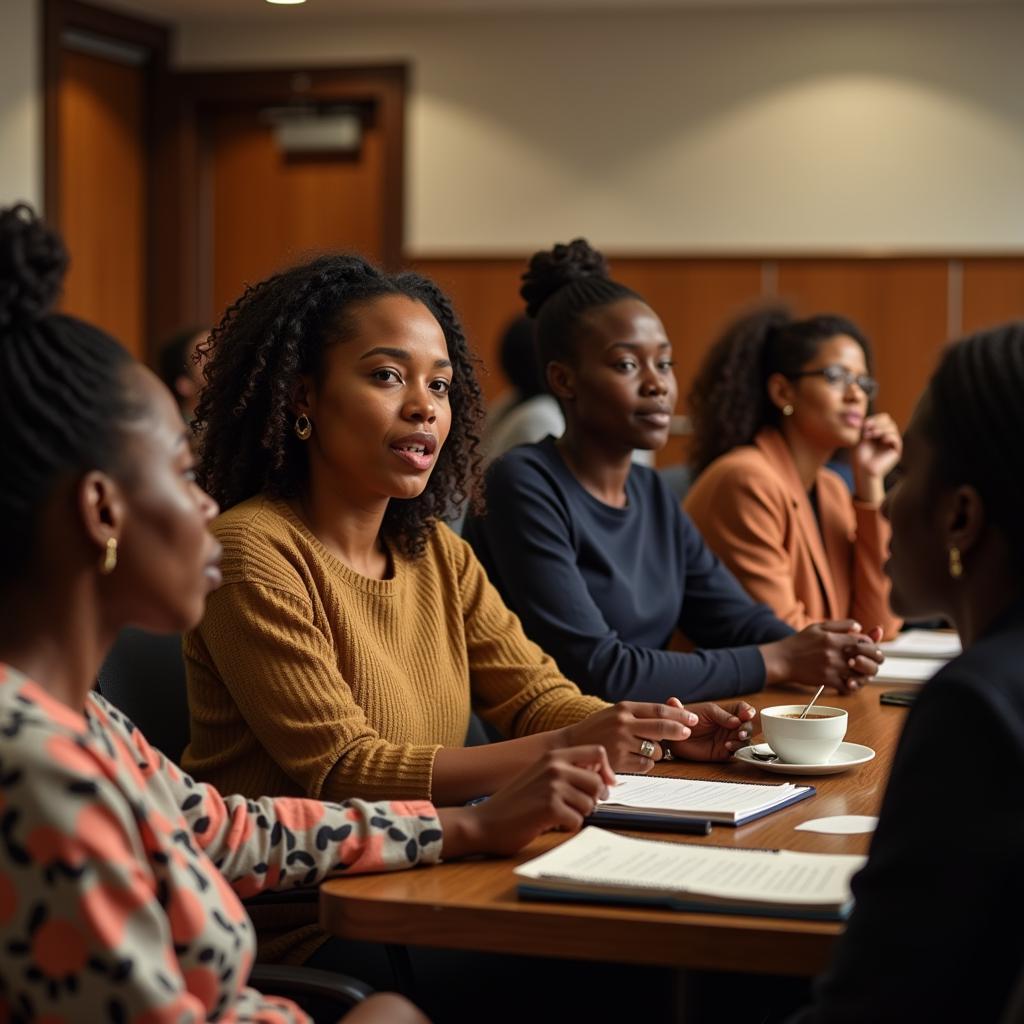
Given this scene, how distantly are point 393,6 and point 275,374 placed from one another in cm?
540

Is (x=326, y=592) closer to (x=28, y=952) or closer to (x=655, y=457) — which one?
(x=28, y=952)

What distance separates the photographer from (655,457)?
7090 millimetres

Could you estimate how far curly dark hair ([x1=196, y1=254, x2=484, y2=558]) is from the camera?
2.01 metres

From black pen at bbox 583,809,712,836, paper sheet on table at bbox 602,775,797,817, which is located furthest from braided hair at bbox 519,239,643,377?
black pen at bbox 583,809,712,836

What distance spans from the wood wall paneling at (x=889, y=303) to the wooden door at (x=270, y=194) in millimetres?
2092

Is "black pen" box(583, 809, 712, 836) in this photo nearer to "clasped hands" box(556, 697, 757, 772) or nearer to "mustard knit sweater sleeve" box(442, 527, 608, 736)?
"clasped hands" box(556, 697, 757, 772)

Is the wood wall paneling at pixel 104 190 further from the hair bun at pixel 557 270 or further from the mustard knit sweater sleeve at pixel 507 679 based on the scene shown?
the mustard knit sweater sleeve at pixel 507 679

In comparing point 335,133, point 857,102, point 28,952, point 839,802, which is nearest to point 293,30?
point 335,133

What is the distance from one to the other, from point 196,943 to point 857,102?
633 centimetres

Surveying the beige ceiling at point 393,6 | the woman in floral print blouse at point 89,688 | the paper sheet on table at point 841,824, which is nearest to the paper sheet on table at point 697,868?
the paper sheet on table at point 841,824

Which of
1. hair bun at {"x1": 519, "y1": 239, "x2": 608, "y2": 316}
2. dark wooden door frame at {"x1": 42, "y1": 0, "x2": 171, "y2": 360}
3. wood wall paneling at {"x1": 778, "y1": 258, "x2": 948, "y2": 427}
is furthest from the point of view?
wood wall paneling at {"x1": 778, "y1": 258, "x2": 948, "y2": 427}

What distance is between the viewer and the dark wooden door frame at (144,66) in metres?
6.52

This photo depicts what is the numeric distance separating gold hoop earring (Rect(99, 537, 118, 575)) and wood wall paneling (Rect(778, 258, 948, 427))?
19.3 feet

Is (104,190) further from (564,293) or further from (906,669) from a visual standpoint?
(906,669)
